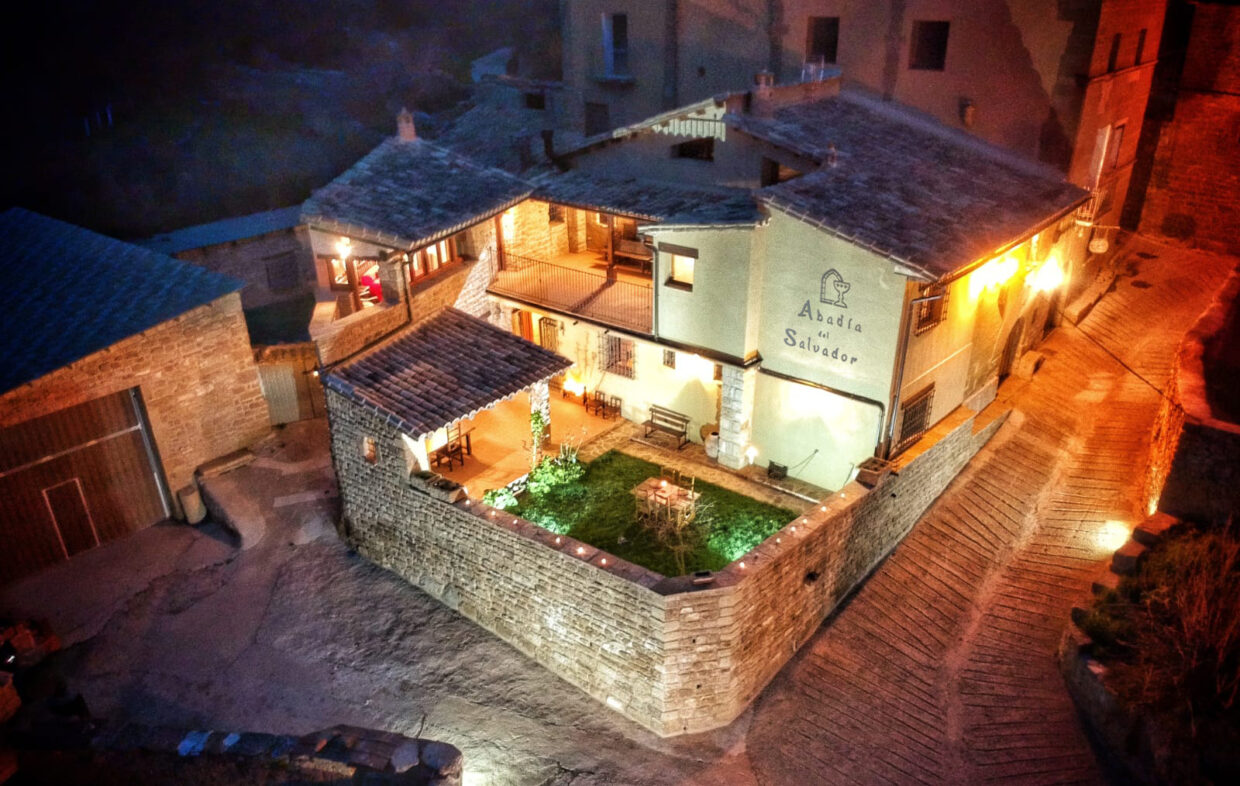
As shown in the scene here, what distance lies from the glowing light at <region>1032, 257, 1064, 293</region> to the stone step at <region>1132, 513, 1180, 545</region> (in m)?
7.80

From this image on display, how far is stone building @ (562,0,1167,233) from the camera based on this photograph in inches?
911

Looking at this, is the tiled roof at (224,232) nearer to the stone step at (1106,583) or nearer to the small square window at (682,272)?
the small square window at (682,272)

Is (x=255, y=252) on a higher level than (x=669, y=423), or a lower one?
higher

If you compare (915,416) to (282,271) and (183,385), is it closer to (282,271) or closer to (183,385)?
(183,385)

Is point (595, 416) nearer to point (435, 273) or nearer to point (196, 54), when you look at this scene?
point (435, 273)

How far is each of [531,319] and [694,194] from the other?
6.46 metres

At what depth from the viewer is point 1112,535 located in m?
19.1

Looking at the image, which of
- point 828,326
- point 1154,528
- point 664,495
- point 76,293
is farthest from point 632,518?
point 76,293

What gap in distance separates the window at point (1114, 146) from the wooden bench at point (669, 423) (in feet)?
53.2

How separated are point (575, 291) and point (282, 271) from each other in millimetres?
16108

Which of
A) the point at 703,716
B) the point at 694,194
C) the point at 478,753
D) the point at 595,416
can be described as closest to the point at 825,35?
the point at 694,194

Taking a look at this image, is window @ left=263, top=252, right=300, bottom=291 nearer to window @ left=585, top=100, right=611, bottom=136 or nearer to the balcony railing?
window @ left=585, top=100, right=611, bottom=136

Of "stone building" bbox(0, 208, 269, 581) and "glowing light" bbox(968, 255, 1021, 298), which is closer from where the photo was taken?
"stone building" bbox(0, 208, 269, 581)

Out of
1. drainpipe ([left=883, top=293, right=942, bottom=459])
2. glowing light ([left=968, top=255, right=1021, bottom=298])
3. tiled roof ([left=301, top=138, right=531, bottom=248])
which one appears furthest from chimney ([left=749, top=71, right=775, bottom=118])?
drainpipe ([left=883, top=293, right=942, bottom=459])
